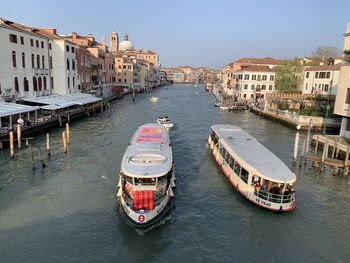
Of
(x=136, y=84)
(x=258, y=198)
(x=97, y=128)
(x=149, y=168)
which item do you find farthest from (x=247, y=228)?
(x=136, y=84)

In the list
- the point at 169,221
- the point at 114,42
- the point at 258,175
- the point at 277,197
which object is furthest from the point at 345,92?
the point at 114,42

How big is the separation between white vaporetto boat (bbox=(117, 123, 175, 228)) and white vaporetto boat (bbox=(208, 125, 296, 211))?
4.54 m

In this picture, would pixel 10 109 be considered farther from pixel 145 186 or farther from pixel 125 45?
pixel 125 45

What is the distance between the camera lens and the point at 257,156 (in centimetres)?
1980

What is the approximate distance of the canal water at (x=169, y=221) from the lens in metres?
13.5

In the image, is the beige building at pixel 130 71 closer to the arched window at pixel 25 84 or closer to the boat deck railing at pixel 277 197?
the arched window at pixel 25 84

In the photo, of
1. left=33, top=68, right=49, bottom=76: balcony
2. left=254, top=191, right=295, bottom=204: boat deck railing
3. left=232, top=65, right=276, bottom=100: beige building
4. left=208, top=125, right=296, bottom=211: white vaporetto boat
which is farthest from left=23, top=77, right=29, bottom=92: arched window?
left=232, top=65, right=276, bottom=100: beige building

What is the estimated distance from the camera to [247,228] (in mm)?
15609

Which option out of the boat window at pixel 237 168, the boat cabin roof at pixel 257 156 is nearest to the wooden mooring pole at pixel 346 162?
the boat cabin roof at pixel 257 156

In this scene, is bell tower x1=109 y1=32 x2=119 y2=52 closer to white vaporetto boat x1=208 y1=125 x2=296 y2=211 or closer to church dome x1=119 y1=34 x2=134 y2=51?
church dome x1=119 y1=34 x2=134 y2=51

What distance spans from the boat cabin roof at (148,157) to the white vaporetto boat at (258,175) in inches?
177

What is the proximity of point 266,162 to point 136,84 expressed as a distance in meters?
104

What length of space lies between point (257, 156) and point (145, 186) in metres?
8.07

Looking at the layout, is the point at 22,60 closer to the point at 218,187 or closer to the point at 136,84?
the point at 218,187
